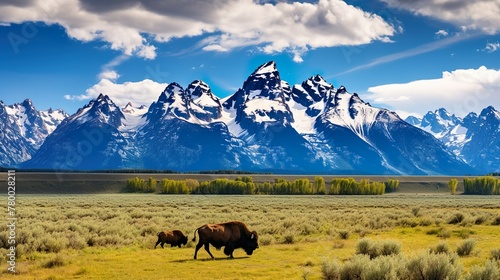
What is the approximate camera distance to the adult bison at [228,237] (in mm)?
23422

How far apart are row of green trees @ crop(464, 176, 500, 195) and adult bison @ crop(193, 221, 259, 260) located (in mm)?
184700

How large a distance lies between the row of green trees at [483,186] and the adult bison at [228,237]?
18470 cm

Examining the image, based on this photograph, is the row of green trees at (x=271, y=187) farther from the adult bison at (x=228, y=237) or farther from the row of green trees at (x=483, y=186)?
the adult bison at (x=228, y=237)

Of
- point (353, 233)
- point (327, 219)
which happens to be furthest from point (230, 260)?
point (327, 219)

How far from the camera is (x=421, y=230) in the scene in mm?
37031

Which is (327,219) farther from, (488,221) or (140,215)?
(140,215)

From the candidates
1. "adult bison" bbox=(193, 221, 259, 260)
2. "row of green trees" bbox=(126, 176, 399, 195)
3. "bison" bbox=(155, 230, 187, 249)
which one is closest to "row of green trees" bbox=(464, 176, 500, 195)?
"row of green trees" bbox=(126, 176, 399, 195)

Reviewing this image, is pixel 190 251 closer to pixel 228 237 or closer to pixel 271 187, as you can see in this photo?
pixel 228 237

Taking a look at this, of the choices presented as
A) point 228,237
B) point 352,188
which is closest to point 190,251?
point 228,237

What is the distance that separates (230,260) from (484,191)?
187607 mm

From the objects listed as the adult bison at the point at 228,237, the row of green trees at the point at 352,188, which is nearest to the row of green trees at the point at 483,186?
the row of green trees at the point at 352,188

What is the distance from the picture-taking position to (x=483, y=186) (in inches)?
7490

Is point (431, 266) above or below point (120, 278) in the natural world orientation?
above

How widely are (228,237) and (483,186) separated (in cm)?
18833
